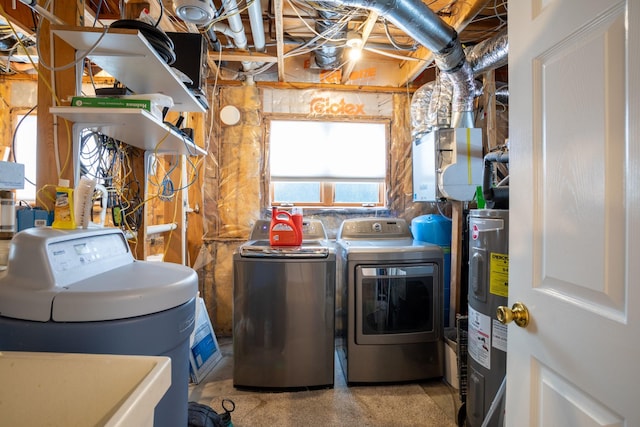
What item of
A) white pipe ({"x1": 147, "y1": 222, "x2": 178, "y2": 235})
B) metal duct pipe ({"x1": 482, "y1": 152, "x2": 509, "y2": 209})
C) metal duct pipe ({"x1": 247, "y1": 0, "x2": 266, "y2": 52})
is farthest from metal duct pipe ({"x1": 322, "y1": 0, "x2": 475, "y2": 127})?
white pipe ({"x1": 147, "y1": 222, "x2": 178, "y2": 235})

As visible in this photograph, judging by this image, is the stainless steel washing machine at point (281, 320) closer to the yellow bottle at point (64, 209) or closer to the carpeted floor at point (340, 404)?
the carpeted floor at point (340, 404)

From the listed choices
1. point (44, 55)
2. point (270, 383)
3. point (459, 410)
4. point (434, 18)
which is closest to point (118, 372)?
point (44, 55)

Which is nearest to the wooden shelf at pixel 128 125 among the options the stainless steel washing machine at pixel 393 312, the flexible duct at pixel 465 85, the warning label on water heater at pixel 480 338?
the stainless steel washing machine at pixel 393 312

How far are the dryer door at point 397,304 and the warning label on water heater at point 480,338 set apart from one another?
1.86ft

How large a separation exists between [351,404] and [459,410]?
23.9 inches

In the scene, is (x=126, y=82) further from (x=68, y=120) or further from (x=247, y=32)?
(x=247, y=32)

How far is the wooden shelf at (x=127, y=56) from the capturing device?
1.10m

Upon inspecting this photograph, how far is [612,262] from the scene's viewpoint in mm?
588

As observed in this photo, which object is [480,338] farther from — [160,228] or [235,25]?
[235,25]

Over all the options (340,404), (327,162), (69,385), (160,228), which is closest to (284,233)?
(160,228)

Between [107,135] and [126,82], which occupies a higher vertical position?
[126,82]

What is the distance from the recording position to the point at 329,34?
7.41 feet

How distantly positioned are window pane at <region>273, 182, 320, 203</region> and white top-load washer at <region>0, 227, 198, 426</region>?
6.50 feet

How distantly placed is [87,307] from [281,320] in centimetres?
130
